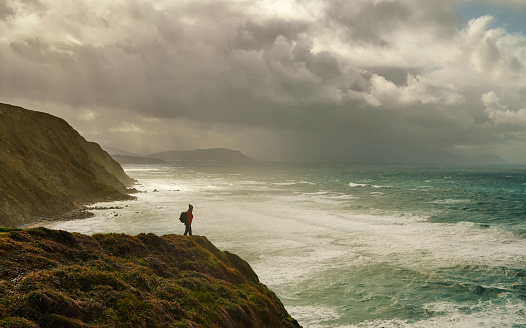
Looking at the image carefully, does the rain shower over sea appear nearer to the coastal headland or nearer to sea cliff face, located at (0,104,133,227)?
the coastal headland

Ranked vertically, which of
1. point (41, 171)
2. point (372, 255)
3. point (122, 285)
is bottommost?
point (372, 255)

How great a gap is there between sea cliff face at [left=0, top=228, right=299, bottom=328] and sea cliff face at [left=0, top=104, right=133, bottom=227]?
2233 cm

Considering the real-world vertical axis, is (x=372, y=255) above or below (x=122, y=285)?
below

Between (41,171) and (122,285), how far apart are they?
39174 millimetres

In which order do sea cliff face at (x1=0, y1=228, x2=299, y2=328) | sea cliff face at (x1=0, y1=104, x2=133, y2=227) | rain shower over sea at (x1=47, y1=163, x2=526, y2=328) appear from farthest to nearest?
1. sea cliff face at (x1=0, y1=104, x2=133, y2=227)
2. rain shower over sea at (x1=47, y1=163, x2=526, y2=328)
3. sea cliff face at (x1=0, y1=228, x2=299, y2=328)

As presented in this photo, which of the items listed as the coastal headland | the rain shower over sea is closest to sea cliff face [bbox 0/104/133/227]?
the rain shower over sea

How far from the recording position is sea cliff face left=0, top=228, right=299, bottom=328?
6.07 m

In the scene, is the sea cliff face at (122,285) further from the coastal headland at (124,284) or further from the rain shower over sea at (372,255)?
the rain shower over sea at (372,255)

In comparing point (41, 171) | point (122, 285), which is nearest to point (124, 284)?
point (122, 285)

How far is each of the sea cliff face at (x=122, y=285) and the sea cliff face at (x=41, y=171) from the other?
22.3 m

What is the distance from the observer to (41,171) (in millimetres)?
38562

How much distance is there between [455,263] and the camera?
19.5 m

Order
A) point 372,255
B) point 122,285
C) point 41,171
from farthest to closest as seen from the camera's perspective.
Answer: point 41,171 → point 372,255 → point 122,285

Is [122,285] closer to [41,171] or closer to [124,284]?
[124,284]
